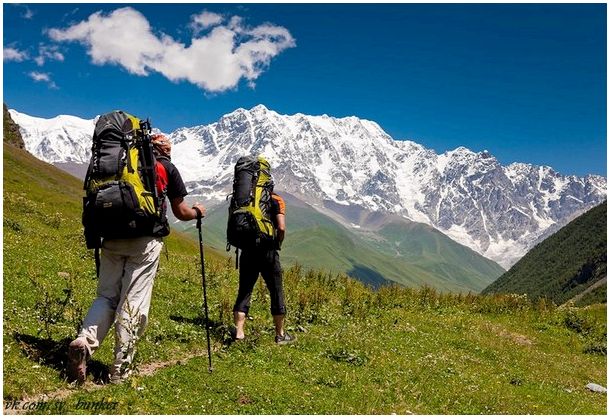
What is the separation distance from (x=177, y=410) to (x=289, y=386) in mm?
2663

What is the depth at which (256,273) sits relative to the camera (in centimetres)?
1365

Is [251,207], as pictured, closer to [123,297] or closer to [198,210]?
[198,210]

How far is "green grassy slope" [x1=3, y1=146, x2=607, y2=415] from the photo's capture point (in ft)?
31.5

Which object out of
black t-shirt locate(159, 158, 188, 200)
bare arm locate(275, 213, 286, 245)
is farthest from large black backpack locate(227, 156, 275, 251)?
black t-shirt locate(159, 158, 188, 200)

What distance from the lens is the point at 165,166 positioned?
33.9 feet

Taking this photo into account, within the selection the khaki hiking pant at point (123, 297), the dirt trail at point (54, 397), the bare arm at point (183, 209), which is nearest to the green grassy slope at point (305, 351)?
the dirt trail at point (54, 397)

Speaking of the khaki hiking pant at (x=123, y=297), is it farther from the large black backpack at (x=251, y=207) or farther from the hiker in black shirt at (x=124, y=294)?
the large black backpack at (x=251, y=207)

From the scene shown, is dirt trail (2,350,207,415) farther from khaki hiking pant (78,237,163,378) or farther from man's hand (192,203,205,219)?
man's hand (192,203,205,219)

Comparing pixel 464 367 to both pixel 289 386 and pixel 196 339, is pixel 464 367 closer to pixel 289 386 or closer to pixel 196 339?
pixel 289 386

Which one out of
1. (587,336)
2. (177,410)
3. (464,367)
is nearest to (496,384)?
(464,367)

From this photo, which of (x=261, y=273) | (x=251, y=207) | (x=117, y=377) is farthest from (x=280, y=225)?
(x=117, y=377)

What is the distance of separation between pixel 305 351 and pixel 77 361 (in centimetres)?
584

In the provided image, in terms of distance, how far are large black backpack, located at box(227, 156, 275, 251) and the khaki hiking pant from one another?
274 cm

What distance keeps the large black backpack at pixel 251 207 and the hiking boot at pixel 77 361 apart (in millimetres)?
4321
